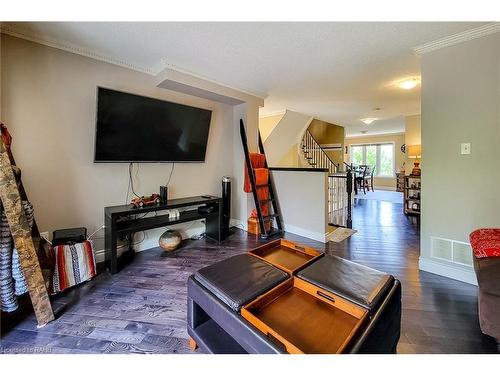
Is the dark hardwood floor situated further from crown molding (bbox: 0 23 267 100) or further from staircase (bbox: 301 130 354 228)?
crown molding (bbox: 0 23 267 100)

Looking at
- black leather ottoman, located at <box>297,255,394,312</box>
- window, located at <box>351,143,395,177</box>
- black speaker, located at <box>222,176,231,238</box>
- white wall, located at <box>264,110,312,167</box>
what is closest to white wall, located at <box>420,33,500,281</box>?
black leather ottoman, located at <box>297,255,394,312</box>

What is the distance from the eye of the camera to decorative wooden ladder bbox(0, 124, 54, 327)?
58.6 inches

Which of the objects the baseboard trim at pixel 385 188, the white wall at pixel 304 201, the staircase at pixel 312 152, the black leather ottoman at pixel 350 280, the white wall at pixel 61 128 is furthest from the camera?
the baseboard trim at pixel 385 188

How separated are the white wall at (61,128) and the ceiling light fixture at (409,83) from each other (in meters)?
3.45

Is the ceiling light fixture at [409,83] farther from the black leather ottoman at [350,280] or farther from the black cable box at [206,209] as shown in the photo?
the black cable box at [206,209]

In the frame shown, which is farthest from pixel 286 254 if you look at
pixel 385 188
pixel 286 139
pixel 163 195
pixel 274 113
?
pixel 385 188

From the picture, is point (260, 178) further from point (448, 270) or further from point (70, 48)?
point (70, 48)

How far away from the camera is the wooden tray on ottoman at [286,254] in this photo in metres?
1.49

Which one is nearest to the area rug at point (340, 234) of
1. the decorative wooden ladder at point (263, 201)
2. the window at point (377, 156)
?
the decorative wooden ladder at point (263, 201)

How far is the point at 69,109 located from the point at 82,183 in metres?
0.76

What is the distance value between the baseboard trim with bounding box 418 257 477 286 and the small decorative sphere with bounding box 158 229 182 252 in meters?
2.75

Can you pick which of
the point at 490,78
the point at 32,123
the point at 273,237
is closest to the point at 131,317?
the point at 32,123

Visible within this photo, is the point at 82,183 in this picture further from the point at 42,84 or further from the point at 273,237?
the point at 273,237

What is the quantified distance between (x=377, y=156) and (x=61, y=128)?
10.4 meters
